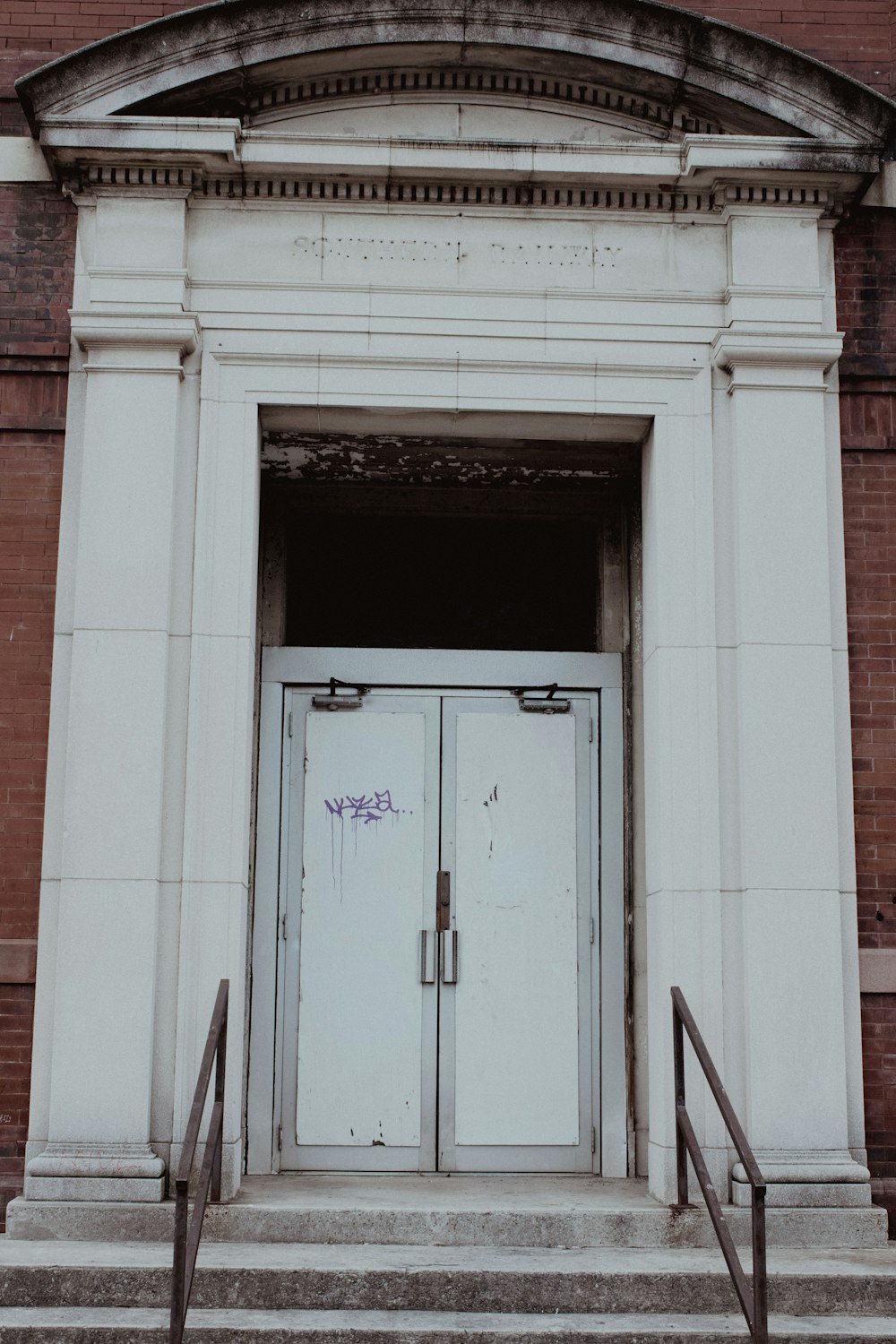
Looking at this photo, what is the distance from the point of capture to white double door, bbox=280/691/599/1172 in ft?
24.8

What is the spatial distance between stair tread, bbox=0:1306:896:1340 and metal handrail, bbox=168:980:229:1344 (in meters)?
0.24

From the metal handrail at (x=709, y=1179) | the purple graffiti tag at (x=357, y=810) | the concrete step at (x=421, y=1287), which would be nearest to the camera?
the metal handrail at (x=709, y=1179)

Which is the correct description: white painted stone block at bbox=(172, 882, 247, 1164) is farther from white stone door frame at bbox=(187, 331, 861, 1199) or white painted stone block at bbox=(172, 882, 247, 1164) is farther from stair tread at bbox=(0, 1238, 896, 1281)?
stair tread at bbox=(0, 1238, 896, 1281)

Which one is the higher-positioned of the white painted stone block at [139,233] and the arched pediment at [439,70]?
the arched pediment at [439,70]

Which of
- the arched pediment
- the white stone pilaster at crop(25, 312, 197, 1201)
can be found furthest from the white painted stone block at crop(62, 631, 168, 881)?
the arched pediment

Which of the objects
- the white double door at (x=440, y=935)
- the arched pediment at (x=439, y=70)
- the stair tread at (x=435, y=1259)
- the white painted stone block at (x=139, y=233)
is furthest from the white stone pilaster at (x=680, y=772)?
the white painted stone block at (x=139, y=233)


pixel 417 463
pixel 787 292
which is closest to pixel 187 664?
pixel 417 463

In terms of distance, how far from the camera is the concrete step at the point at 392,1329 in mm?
5125

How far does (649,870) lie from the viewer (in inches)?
279

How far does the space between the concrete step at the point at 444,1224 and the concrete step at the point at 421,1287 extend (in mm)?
420

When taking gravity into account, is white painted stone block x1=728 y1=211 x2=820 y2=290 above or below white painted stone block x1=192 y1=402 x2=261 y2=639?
above

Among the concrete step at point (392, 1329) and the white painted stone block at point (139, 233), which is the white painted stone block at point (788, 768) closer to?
the concrete step at point (392, 1329)

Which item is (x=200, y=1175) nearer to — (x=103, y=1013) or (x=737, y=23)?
(x=103, y=1013)

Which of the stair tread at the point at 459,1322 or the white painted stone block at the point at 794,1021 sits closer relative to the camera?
the stair tread at the point at 459,1322
